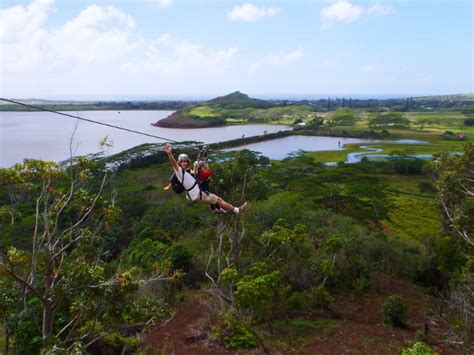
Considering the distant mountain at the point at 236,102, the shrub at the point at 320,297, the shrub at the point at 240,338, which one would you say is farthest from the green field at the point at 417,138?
the distant mountain at the point at 236,102

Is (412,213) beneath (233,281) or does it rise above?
beneath

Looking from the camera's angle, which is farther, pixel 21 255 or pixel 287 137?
pixel 287 137

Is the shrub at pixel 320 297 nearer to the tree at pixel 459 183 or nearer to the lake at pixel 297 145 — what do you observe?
the tree at pixel 459 183

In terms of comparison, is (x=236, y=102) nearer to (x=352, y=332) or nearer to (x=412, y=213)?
(x=412, y=213)

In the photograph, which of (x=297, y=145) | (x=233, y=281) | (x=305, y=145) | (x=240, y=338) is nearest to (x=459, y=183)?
(x=233, y=281)

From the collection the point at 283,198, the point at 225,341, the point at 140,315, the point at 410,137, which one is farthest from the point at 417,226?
the point at 410,137

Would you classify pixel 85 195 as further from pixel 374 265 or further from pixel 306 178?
pixel 306 178
